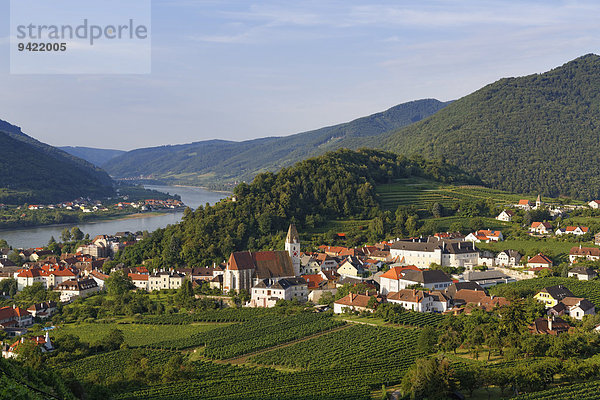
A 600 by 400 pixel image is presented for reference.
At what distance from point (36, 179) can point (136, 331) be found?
97097mm

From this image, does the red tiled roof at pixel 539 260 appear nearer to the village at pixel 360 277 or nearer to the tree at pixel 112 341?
the village at pixel 360 277

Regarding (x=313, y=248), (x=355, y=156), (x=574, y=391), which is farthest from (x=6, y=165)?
(x=574, y=391)

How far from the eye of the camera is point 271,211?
201 feet

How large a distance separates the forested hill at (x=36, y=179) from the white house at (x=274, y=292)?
80.4 meters

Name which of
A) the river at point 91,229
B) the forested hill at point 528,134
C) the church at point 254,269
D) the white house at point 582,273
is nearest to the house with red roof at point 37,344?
the church at point 254,269

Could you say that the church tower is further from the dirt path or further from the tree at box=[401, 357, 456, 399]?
the tree at box=[401, 357, 456, 399]

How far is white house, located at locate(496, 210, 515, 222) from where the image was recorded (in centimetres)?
6366

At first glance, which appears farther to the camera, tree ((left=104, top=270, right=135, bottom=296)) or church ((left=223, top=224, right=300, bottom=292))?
tree ((left=104, top=270, right=135, bottom=296))

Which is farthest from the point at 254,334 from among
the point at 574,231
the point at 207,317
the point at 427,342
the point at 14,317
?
the point at 574,231

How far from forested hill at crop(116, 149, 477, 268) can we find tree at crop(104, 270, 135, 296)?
448 centimetres

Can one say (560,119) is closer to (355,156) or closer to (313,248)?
(355,156)

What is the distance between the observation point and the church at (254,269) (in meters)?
45.4

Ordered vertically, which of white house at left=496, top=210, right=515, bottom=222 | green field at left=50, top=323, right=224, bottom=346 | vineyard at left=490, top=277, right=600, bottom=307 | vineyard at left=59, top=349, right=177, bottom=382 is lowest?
vineyard at left=59, top=349, right=177, bottom=382

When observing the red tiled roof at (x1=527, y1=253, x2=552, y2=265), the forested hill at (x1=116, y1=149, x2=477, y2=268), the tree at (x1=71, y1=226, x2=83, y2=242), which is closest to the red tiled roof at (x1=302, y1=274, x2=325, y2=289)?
the forested hill at (x1=116, y1=149, x2=477, y2=268)
